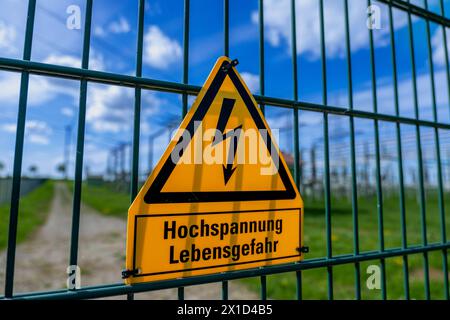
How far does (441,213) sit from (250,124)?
1775 millimetres

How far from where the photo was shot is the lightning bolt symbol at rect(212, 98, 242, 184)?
1.41 meters

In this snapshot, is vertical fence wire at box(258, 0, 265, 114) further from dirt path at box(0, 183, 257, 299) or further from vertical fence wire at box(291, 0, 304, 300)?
dirt path at box(0, 183, 257, 299)

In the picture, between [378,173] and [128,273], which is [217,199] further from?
[378,173]

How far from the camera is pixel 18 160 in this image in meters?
1.11

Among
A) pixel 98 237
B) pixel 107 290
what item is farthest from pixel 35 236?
pixel 107 290

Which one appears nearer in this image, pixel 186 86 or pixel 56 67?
pixel 56 67

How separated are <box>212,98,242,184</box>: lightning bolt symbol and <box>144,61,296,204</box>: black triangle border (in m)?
0.06

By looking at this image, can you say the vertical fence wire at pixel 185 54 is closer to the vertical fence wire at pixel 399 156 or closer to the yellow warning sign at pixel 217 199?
the yellow warning sign at pixel 217 199

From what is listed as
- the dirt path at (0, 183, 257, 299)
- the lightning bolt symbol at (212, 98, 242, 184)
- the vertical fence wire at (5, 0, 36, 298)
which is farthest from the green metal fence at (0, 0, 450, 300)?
the dirt path at (0, 183, 257, 299)

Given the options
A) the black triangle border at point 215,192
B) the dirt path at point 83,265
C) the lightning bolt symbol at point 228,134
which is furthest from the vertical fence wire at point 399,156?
the dirt path at point 83,265

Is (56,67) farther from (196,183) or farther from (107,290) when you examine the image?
(107,290)

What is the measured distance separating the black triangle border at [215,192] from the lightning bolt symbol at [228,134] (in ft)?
0.21

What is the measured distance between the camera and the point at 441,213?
92.7 inches

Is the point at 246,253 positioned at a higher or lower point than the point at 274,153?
lower
